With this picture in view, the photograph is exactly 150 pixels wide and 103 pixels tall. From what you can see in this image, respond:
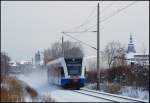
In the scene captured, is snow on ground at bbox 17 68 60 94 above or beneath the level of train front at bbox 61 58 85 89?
beneath

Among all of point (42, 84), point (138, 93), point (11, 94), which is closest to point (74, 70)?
point (138, 93)

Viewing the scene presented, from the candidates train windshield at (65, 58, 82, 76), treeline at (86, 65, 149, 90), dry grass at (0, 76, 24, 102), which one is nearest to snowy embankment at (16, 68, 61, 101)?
dry grass at (0, 76, 24, 102)

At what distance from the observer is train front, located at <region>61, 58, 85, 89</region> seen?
38.9 m

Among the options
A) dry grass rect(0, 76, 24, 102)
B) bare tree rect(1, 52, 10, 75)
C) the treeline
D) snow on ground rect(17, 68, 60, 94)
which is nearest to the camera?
dry grass rect(0, 76, 24, 102)

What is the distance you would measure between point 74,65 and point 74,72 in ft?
2.25

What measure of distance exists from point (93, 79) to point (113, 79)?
23.8 ft

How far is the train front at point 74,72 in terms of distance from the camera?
3890 cm

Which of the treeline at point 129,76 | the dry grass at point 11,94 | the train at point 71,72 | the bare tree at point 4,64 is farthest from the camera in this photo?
the bare tree at point 4,64

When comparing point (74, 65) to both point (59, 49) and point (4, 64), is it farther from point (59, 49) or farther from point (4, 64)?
point (59, 49)

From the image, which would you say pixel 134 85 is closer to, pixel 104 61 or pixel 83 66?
pixel 83 66

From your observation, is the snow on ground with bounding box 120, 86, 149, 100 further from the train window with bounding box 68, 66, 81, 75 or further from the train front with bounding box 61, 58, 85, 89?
the train window with bounding box 68, 66, 81, 75

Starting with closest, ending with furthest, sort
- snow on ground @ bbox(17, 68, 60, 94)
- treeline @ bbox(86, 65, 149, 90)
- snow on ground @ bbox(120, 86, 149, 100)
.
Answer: snow on ground @ bbox(120, 86, 149, 100) → treeline @ bbox(86, 65, 149, 90) → snow on ground @ bbox(17, 68, 60, 94)

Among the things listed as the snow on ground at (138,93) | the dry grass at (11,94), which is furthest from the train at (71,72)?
the dry grass at (11,94)

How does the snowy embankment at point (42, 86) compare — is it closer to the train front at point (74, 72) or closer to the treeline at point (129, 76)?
the train front at point (74, 72)
